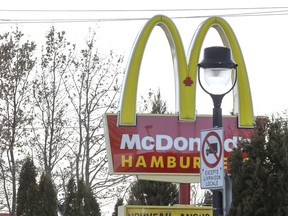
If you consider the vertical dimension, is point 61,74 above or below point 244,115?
above

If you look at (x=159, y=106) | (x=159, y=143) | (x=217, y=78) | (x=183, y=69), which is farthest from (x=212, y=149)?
(x=159, y=106)

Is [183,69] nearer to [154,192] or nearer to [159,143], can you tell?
[159,143]

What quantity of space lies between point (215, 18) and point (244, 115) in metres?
2.38

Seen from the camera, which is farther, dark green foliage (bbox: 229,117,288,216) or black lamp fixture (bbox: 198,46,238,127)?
dark green foliage (bbox: 229,117,288,216)

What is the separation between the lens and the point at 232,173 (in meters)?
13.5

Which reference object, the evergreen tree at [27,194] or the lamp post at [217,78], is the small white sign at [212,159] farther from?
the evergreen tree at [27,194]

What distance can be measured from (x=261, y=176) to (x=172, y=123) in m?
8.63

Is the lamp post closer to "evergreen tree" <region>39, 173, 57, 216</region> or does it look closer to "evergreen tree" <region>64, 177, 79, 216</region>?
"evergreen tree" <region>39, 173, 57, 216</region>

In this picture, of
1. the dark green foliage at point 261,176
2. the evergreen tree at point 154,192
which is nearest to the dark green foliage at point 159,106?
the evergreen tree at point 154,192

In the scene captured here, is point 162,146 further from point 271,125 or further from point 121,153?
point 271,125

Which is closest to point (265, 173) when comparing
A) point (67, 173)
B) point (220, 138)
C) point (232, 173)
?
point (232, 173)

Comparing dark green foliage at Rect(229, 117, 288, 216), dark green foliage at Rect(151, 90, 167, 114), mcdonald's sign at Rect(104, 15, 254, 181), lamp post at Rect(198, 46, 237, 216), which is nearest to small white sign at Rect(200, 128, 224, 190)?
lamp post at Rect(198, 46, 237, 216)

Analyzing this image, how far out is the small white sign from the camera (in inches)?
481

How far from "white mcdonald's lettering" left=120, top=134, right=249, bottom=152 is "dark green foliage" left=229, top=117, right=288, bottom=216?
7771mm
